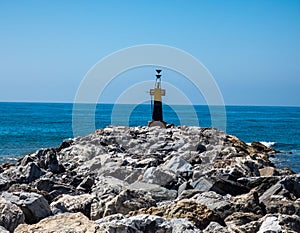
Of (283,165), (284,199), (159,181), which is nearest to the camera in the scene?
(284,199)

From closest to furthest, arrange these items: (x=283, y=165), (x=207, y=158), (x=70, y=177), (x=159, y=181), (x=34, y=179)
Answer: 1. (x=159, y=181)
2. (x=34, y=179)
3. (x=70, y=177)
4. (x=207, y=158)
5. (x=283, y=165)

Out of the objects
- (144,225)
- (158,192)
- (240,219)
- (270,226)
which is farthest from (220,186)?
(144,225)

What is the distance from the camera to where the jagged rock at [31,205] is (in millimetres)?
6852

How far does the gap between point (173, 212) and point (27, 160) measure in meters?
7.51

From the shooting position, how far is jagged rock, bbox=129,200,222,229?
22.6ft

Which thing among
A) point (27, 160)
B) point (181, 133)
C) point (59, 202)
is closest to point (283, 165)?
point (181, 133)

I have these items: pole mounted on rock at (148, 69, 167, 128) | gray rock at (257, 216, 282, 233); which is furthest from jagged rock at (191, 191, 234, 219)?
pole mounted on rock at (148, 69, 167, 128)

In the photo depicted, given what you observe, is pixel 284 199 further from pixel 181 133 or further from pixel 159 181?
pixel 181 133

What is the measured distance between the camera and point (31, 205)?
6.93 meters

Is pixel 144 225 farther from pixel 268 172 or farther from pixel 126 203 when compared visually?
pixel 268 172

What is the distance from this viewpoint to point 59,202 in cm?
781

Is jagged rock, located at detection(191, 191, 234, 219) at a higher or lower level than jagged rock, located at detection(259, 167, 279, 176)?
higher

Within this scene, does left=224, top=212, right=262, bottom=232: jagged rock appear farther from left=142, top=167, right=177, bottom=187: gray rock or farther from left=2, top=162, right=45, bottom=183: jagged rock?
left=2, top=162, right=45, bottom=183: jagged rock

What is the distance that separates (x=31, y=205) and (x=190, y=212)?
6.50 ft
